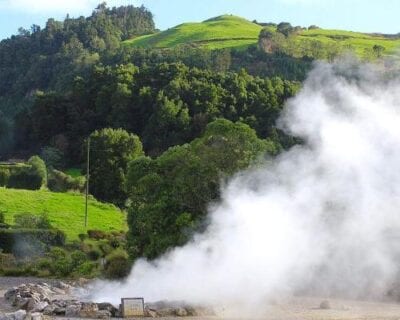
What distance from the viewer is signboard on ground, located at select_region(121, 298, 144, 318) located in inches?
927

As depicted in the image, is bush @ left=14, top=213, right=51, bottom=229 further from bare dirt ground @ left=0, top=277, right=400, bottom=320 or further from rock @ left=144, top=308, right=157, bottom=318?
rock @ left=144, top=308, right=157, bottom=318

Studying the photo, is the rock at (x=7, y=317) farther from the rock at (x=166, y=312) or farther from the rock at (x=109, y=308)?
the rock at (x=166, y=312)

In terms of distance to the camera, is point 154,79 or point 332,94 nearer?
point 332,94

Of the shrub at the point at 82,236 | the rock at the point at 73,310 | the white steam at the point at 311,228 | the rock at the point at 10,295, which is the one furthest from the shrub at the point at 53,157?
the rock at the point at 73,310

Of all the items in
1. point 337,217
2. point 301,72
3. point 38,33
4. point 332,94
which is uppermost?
point 38,33

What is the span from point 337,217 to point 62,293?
11740 mm

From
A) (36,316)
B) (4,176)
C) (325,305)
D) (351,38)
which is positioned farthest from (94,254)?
(351,38)

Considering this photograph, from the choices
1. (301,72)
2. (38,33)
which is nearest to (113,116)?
(301,72)

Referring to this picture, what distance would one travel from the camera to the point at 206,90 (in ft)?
281

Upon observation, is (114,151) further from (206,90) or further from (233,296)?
(233,296)

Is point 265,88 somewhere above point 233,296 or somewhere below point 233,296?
above

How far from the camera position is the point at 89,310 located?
24047 mm

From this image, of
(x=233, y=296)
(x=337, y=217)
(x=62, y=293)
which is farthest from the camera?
(x=62, y=293)

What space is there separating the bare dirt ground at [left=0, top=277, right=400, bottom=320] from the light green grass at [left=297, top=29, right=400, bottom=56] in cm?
10483
